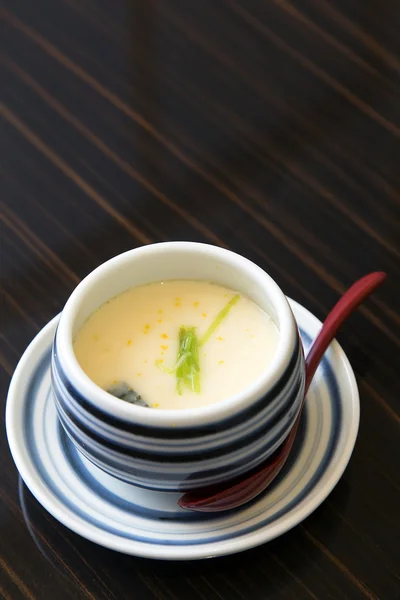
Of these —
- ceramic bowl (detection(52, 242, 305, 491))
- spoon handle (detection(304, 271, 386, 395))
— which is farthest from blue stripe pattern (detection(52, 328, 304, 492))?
spoon handle (detection(304, 271, 386, 395))

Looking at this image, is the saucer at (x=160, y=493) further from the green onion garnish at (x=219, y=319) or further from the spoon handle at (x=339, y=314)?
the green onion garnish at (x=219, y=319)

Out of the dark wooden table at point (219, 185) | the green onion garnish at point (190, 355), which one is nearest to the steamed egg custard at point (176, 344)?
the green onion garnish at point (190, 355)

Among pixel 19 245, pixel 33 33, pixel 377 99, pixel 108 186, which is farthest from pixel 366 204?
pixel 33 33

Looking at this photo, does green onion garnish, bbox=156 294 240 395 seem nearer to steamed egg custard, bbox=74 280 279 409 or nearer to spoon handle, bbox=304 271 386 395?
Result: steamed egg custard, bbox=74 280 279 409

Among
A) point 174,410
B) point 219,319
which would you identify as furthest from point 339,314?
point 174,410

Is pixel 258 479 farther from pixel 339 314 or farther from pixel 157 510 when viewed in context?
pixel 339 314

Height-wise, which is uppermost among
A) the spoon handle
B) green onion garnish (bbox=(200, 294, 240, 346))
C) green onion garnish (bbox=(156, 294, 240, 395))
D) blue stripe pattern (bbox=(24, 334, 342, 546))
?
the spoon handle
